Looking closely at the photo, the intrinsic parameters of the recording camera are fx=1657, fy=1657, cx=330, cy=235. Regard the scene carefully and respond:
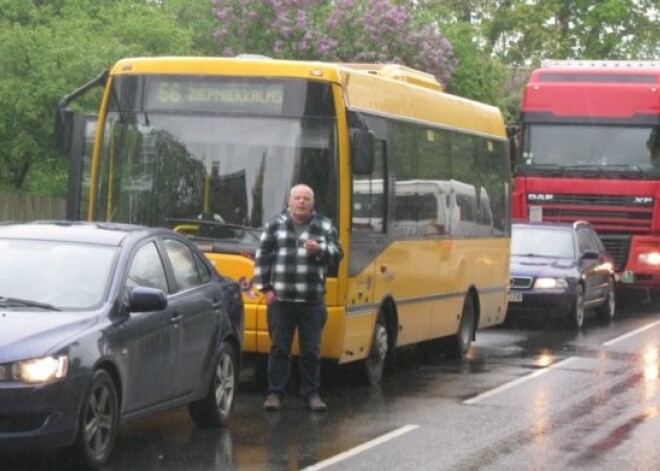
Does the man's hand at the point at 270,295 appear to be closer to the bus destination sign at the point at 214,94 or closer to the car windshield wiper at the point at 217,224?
the car windshield wiper at the point at 217,224

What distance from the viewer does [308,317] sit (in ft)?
43.6

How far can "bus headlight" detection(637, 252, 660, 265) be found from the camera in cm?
Result: 2816

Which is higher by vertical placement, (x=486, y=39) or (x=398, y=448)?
(x=486, y=39)

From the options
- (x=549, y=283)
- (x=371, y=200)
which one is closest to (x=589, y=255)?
(x=549, y=283)

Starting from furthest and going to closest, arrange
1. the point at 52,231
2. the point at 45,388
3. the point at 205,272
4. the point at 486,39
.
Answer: the point at 486,39 → the point at 205,272 → the point at 52,231 → the point at 45,388

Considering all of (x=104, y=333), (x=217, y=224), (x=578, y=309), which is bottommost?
(x=578, y=309)

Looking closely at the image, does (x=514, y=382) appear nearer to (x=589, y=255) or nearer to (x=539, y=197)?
(x=589, y=255)

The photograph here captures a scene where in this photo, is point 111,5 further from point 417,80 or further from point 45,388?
point 45,388

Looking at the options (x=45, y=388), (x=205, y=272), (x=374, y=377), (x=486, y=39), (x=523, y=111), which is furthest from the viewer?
(x=486, y=39)

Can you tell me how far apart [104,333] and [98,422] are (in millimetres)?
538

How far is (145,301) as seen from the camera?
408 inches

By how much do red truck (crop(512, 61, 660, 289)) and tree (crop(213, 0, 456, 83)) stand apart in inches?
377

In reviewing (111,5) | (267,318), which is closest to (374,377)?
(267,318)

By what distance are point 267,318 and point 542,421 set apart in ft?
7.79
